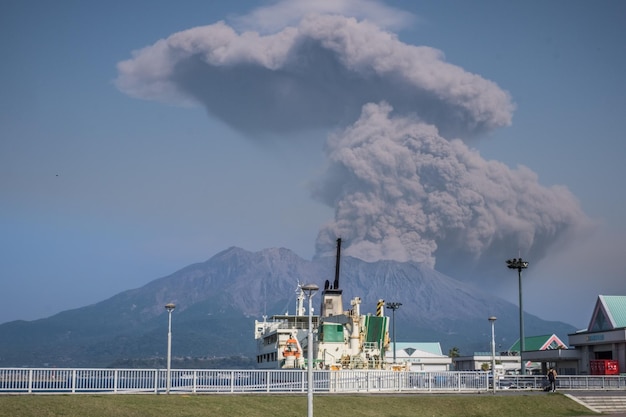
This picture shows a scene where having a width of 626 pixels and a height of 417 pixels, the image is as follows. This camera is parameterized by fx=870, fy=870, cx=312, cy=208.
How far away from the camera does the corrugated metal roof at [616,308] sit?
92.2 m

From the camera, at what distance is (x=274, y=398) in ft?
151

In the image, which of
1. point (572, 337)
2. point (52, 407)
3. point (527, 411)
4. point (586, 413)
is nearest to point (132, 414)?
point (52, 407)

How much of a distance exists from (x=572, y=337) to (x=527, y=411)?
164 ft

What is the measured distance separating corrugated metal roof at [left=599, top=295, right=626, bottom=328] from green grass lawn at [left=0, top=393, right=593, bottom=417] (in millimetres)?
38570

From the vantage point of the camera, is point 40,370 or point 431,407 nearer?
point 40,370

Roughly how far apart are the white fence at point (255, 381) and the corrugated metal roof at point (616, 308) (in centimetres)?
2546

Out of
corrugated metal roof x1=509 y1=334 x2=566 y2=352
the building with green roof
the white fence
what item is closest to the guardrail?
the white fence

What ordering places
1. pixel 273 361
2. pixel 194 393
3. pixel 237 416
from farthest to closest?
1. pixel 273 361
2. pixel 194 393
3. pixel 237 416

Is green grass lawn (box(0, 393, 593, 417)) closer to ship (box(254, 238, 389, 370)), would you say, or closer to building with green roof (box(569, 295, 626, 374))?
ship (box(254, 238, 389, 370))

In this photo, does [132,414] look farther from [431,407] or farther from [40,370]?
[431,407]

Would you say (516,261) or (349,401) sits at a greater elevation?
(516,261)

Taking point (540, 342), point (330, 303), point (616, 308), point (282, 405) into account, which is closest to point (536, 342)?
point (540, 342)

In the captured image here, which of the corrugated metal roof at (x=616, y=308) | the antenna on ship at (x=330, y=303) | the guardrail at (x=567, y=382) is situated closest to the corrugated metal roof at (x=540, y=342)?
the corrugated metal roof at (x=616, y=308)

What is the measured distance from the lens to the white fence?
44.3 metres
